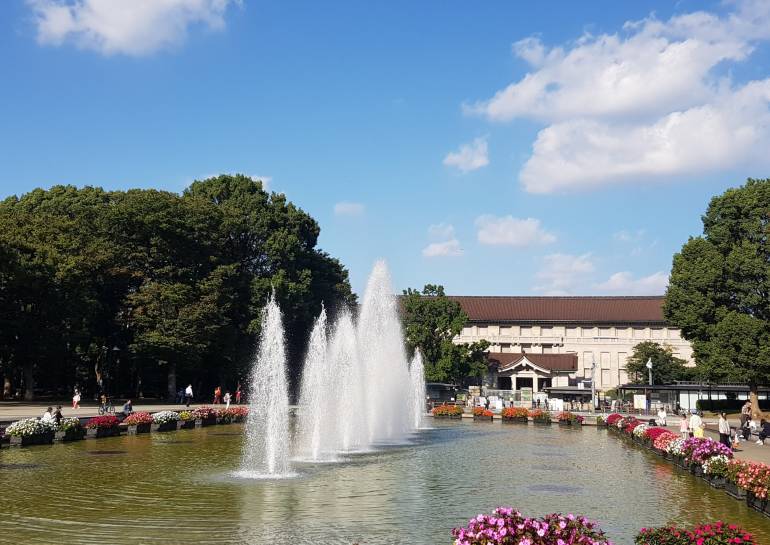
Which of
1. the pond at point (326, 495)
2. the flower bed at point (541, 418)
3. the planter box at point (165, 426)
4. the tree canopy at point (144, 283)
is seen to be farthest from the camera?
the tree canopy at point (144, 283)

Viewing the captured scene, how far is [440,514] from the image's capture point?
1766 centimetres

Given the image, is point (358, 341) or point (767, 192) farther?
point (767, 192)

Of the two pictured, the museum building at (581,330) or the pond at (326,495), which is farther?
the museum building at (581,330)

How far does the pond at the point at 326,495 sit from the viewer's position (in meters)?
15.5

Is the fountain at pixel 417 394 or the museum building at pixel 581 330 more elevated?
the museum building at pixel 581 330

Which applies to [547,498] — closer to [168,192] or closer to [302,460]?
[302,460]

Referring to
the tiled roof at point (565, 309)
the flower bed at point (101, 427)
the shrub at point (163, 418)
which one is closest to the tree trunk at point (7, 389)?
the shrub at point (163, 418)

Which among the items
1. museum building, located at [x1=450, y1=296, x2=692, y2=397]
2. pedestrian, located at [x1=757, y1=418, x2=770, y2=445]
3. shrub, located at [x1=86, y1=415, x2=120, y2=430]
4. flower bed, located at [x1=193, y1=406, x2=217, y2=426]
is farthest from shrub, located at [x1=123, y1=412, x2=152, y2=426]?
museum building, located at [x1=450, y1=296, x2=692, y2=397]

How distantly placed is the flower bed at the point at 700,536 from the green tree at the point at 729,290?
153 ft

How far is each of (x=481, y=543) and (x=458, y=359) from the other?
219 ft

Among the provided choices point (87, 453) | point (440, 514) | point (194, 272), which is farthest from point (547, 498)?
point (194, 272)

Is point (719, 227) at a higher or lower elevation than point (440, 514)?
higher

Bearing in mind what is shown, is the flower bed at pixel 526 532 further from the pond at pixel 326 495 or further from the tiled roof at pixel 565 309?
the tiled roof at pixel 565 309

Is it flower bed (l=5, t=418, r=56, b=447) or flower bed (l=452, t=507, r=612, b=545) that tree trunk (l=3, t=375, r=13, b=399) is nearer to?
flower bed (l=5, t=418, r=56, b=447)
